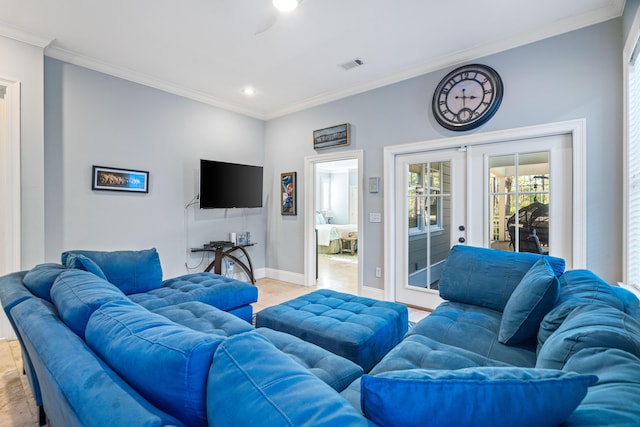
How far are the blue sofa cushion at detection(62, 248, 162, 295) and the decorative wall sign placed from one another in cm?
265

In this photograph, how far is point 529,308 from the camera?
5.17 feet

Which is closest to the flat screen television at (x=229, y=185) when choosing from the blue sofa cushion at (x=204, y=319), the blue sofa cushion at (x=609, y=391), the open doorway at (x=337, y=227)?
the open doorway at (x=337, y=227)

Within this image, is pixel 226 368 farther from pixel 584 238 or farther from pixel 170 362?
pixel 584 238

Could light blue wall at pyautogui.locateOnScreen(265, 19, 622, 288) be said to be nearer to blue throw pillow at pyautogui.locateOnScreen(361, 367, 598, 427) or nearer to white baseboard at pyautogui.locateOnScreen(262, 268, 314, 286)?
white baseboard at pyautogui.locateOnScreen(262, 268, 314, 286)

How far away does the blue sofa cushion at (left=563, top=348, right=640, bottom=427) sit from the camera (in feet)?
1.89

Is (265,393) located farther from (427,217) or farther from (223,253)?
(223,253)

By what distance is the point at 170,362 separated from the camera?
77 centimetres

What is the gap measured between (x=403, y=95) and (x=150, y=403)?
3785 millimetres

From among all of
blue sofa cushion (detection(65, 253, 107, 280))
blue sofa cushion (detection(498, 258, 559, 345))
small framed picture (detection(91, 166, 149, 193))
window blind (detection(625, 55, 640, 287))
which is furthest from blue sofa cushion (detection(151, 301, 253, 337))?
window blind (detection(625, 55, 640, 287))

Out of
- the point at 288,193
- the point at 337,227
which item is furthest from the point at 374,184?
the point at 337,227

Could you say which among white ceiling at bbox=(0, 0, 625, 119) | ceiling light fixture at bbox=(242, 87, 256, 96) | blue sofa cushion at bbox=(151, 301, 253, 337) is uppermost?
ceiling light fixture at bbox=(242, 87, 256, 96)

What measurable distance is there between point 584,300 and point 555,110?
7.13 feet

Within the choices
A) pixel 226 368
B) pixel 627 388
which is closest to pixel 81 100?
pixel 226 368

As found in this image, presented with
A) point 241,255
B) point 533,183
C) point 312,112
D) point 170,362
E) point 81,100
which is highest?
point 312,112
